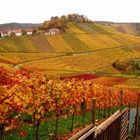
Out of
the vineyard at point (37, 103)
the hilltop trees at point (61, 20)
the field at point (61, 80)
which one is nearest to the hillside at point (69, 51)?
the field at point (61, 80)

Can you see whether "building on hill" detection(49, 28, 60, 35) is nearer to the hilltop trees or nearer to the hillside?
the hillside

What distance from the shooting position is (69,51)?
126500 mm

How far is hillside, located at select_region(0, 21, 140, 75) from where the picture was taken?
9726cm

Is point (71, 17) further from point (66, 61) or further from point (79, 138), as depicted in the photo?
point (79, 138)

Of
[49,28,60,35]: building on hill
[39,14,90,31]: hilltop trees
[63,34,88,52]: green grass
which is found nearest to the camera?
[63,34,88,52]: green grass

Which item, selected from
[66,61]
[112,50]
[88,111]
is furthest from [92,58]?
[88,111]

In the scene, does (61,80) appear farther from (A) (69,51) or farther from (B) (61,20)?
(B) (61,20)

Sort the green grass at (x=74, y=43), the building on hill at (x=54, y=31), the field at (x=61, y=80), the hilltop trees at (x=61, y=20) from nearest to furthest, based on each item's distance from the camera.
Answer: the field at (x=61, y=80) < the green grass at (x=74, y=43) < the building on hill at (x=54, y=31) < the hilltop trees at (x=61, y=20)

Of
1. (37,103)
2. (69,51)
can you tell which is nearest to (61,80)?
(37,103)

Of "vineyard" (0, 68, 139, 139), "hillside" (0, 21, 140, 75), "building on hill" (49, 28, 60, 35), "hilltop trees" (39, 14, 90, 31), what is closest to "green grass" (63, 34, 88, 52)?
"hillside" (0, 21, 140, 75)

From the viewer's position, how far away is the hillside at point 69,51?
319 ft

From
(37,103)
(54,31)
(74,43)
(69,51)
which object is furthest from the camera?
(54,31)

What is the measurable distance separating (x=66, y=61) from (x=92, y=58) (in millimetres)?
11814

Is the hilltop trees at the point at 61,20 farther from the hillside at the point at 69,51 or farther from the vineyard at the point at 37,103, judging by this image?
the vineyard at the point at 37,103
